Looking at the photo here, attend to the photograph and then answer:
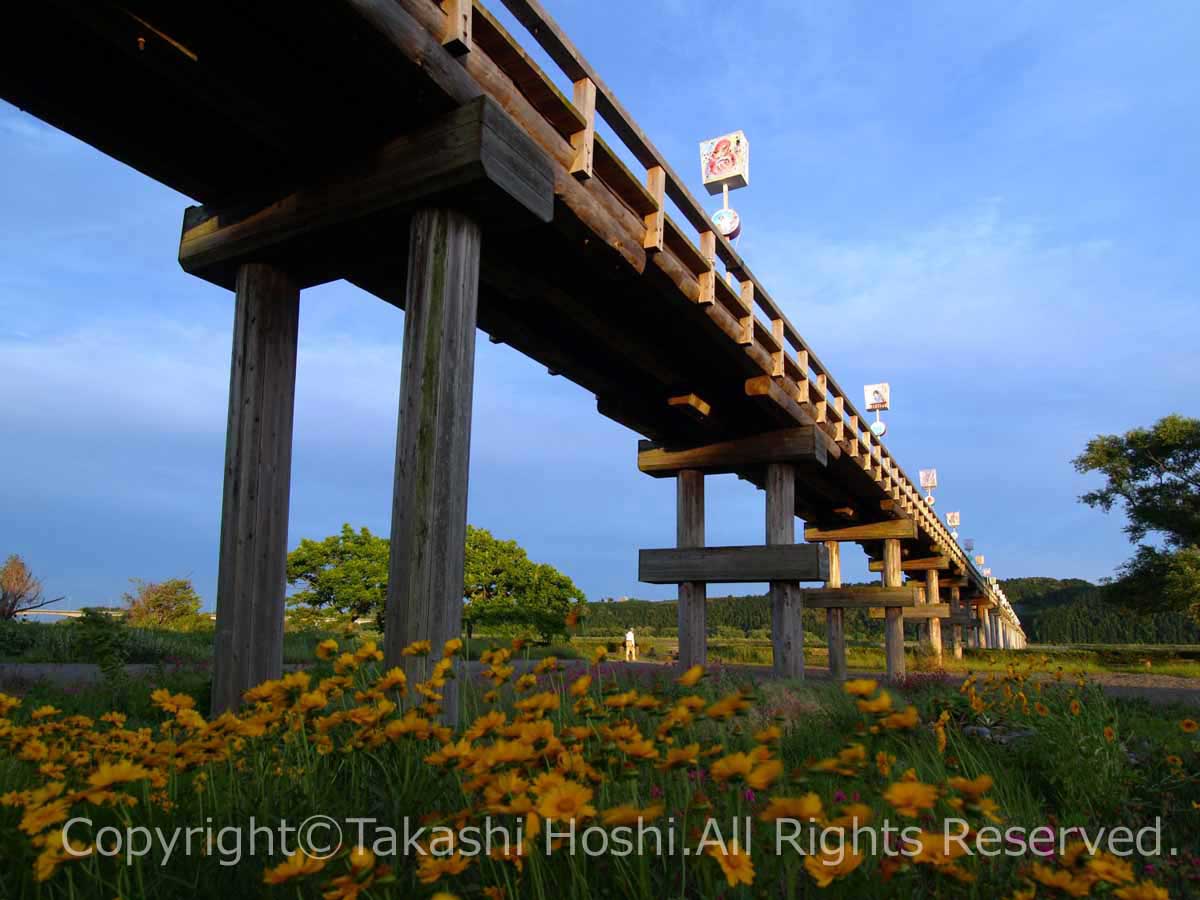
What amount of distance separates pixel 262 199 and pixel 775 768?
549cm

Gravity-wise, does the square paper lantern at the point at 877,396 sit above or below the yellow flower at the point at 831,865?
above

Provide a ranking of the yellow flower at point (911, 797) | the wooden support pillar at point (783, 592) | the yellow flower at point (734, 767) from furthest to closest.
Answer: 1. the wooden support pillar at point (783, 592)
2. the yellow flower at point (734, 767)
3. the yellow flower at point (911, 797)

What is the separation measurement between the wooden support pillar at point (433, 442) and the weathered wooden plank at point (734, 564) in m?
5.99

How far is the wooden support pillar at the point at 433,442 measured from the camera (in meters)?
4.51

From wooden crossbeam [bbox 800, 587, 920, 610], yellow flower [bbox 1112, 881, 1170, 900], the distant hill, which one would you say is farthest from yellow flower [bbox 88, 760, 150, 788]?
the distant hill

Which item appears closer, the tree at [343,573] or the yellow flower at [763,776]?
the yellow flower at [763,776]

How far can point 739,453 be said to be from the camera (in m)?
11.0

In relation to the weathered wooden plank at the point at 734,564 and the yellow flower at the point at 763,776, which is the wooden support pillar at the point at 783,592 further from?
the yellow flower at the point at 763,776

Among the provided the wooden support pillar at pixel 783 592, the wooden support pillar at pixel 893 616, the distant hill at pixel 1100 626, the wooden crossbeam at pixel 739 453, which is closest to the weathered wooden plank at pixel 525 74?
the wooden crossbeam at pixel 739 453

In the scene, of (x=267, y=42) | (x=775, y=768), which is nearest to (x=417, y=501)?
(x=267, y=42)

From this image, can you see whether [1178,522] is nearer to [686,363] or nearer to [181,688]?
[686,363]

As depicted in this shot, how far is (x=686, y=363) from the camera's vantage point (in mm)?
9297

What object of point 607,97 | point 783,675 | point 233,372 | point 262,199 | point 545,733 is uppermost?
point 607,97

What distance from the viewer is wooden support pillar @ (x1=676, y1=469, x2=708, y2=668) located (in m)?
11.0
